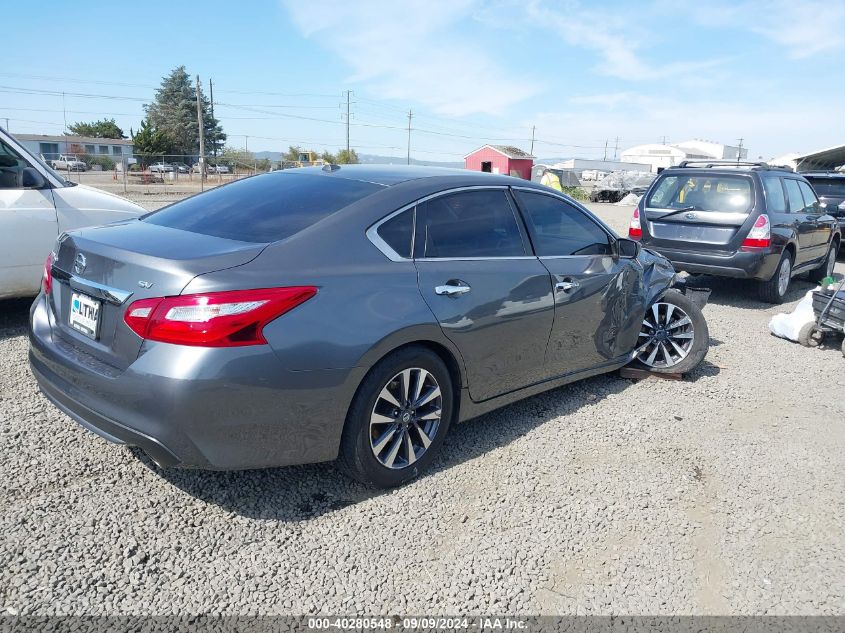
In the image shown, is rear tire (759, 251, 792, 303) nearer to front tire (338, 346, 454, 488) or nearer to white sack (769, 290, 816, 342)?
white sack (769, 290, 816, 342)

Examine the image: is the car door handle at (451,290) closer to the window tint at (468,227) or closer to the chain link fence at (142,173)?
the window tint at (468,227)

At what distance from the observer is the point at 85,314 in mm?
2973

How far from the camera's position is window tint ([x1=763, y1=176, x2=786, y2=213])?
8188mm

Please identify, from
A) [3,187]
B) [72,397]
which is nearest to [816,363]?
[72,397]

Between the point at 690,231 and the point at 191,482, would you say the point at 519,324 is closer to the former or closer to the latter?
the point at 191,482

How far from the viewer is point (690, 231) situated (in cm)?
837

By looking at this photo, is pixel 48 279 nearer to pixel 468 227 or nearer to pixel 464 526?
pixel 468 227

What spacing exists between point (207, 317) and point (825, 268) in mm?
10801

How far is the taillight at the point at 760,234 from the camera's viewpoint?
798cm

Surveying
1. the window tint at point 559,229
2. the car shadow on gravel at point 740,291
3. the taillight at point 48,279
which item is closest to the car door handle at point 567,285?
the window tint at point 559,229

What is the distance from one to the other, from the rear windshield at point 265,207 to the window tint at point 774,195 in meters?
6.55

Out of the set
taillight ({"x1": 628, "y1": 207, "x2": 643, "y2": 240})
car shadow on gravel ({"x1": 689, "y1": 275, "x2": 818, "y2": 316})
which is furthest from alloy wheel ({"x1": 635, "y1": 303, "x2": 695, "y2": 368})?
taillight ({"x1": 628, "y1": 207, "x2": 643, "y2": 240})

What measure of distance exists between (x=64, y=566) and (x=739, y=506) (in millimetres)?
3178

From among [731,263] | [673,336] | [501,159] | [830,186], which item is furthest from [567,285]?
[501,159]
